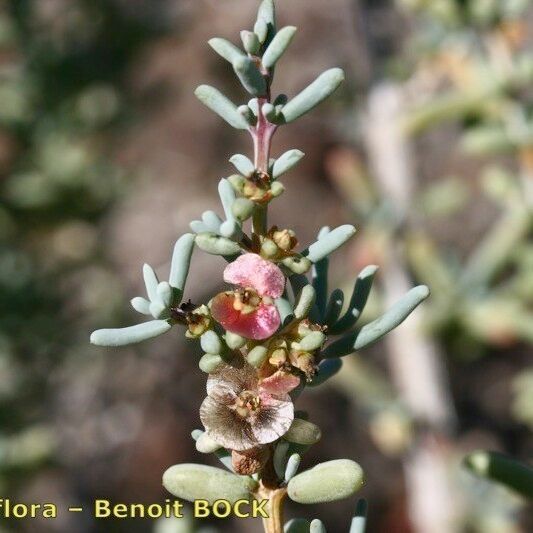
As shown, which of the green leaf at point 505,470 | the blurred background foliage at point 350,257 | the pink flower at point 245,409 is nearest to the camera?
the pink flower at point 245,409

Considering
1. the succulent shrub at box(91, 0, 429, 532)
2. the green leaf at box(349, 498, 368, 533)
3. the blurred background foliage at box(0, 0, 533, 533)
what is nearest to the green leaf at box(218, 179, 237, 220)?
the succulent shrub at box(91, 0, 429, 532)

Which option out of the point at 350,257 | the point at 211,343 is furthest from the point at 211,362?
the point at 350,257

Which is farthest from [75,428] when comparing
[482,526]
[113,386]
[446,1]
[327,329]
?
[327,329]

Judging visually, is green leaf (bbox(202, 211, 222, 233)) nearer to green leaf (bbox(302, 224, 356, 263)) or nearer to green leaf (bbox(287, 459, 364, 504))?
green leaf (bbox(302, 224, 356, 263))

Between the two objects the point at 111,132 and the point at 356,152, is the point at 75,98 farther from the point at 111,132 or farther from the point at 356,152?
the point at 356,152

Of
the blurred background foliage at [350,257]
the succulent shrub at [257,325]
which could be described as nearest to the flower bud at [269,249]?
the succulent shrub at [257,325]

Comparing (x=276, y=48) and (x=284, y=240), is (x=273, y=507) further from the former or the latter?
(x=276, y=48)

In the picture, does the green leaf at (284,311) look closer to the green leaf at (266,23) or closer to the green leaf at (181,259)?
the green leaf at (181,259)
